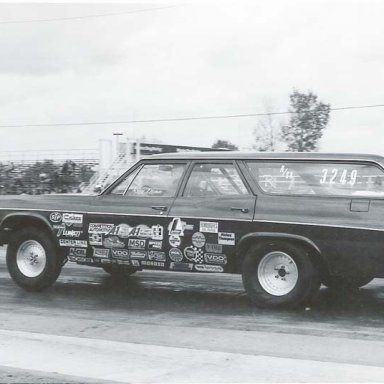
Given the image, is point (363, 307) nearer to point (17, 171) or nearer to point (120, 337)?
point (120, 337)

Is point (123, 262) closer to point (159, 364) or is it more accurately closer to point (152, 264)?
point (152, 264)

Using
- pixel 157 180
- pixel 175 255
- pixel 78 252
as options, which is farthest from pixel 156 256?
pixel 78 252

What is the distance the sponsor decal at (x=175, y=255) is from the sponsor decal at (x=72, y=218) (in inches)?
47.6

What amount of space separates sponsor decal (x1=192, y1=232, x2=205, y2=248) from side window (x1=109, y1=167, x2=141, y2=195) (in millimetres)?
1121

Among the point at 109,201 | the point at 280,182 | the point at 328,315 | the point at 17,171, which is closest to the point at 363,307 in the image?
the point at 328,315

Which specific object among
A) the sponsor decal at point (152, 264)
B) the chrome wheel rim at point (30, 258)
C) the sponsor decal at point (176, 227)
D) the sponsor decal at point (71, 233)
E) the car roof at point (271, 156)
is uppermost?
the car roof at point (271, 156)

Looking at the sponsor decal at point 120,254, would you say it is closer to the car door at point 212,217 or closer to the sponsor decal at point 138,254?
the sponsor decal at point 138,254

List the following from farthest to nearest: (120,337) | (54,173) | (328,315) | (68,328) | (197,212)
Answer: (54,173) < (197,212) < (328,315) < (68,328) < (120,337)

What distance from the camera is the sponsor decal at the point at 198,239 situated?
733 centimetres

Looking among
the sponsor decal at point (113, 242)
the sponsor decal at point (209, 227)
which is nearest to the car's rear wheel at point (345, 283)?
the sponsor decal at point (209, 227)

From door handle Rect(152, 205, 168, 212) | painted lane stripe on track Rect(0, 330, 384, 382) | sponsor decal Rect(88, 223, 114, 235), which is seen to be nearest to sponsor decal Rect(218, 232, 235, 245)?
door handle Rect(152, 205, 168, 212)

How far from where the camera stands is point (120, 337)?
6027mm

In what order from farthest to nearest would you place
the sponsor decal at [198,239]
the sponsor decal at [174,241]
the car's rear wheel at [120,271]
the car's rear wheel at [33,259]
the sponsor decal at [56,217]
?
the car's rear wheel at [120,271] < the car's rear wheel at [33,259] < the sponsor decal at [56,217] < the sponsor decal at [174,241] < the sponsor decal at [198,239]

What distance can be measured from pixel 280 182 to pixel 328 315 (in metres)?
1.45
